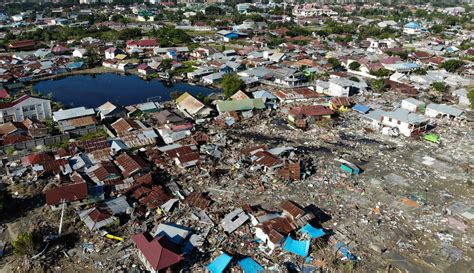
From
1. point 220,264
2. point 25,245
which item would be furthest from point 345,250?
point 25,245

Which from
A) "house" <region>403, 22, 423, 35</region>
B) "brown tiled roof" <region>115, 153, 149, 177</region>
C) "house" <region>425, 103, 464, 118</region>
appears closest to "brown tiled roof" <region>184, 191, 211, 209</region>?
A: "brown tiled roof" <region>115, 153, 149, 177</region>

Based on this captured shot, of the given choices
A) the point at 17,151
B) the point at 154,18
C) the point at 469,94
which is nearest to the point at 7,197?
the point at 17,151

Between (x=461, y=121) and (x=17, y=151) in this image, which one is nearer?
(x=17, y=151)

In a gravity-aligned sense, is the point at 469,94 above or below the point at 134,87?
above

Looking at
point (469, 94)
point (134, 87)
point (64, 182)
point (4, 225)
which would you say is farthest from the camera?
point (134, 87)

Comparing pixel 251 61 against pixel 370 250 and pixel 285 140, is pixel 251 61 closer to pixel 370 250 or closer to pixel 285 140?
pixel 285 140

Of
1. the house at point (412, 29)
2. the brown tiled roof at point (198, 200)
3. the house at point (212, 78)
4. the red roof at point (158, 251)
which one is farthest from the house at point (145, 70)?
the house at point (412, 29)

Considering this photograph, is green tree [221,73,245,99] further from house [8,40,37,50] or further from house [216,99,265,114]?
house [8,40,37,50]
